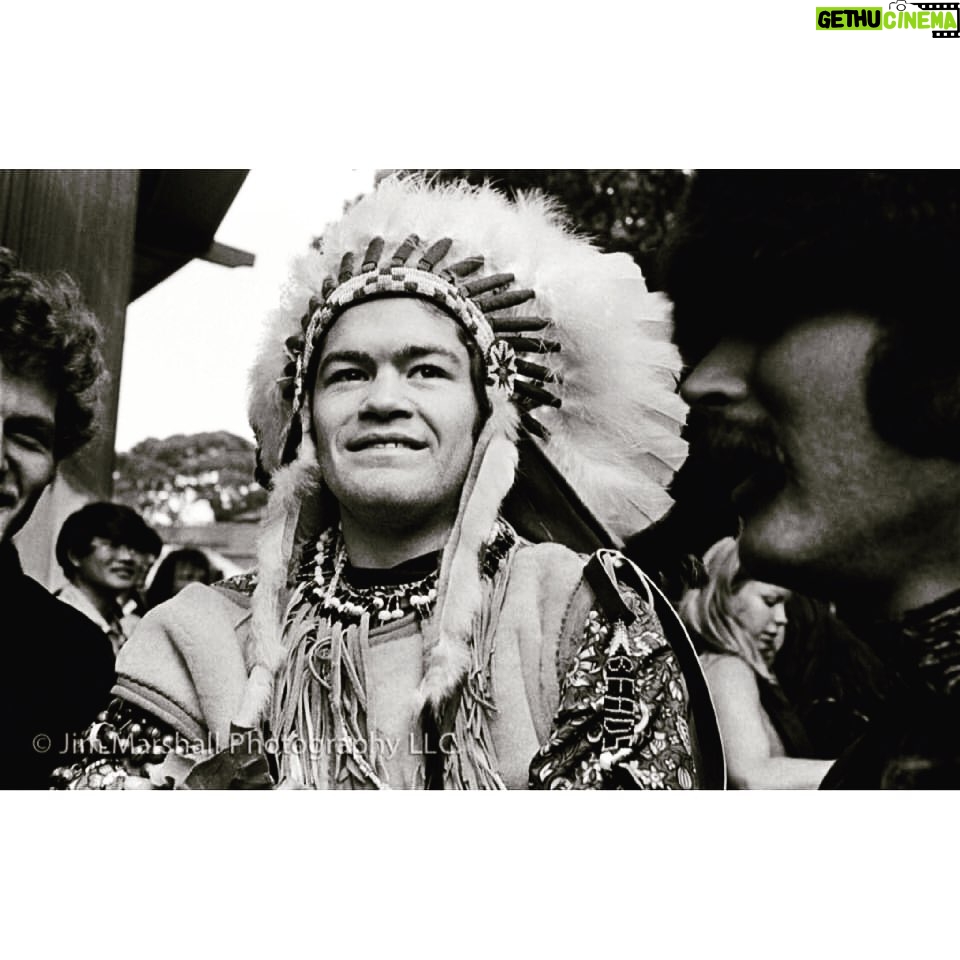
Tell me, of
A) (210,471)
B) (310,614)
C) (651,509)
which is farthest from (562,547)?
(210,471)

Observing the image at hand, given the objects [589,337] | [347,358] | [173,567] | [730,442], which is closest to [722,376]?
[730,442]

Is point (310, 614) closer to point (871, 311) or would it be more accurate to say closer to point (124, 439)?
point (124, 439)

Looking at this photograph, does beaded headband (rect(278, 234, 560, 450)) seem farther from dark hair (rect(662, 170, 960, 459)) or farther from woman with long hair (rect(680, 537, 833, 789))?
woman with long hair (rect(680, 537, 833, 789))

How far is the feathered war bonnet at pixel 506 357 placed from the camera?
2.68 metres

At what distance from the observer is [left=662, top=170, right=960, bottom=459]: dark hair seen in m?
2.66

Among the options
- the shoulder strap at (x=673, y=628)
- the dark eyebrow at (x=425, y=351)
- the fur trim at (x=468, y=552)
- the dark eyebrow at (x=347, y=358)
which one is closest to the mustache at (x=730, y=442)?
the shoulder strap at (x=673, y=628)

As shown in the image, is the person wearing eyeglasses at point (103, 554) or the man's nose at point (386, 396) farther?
the person wearing eyeglasses at point (103, 554)

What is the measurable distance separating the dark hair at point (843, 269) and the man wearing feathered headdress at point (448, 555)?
154 millimetres

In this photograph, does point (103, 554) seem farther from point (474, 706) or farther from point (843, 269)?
point (843, 269)

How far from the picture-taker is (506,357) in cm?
269

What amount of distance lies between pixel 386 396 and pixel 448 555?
0.37m

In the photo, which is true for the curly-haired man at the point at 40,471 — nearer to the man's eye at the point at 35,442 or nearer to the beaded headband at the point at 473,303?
the man's eye at the point at 35,442

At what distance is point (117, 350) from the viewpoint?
287 centimetres
